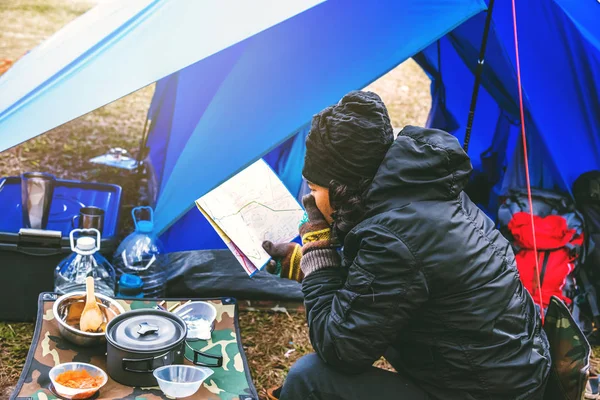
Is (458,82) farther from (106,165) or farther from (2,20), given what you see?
(2,20)

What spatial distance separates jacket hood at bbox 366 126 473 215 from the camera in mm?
1596

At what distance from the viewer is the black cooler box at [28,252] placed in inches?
101

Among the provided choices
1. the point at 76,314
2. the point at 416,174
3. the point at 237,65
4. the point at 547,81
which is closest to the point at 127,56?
the point at 237,65

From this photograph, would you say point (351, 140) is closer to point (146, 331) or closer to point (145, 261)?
point (146, 331)

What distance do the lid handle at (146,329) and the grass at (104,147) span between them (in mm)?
660

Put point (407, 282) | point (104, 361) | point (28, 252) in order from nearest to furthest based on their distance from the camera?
point (407, 282), point (104, 361), point (28, 252)

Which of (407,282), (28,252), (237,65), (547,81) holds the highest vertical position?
(237,65)

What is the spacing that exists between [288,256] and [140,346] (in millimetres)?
562

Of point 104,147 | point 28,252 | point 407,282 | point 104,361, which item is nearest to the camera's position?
point 407,282

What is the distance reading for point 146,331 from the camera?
2.01 m

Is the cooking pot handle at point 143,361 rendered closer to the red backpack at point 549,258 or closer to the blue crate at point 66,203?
the blue crate at point 66,203

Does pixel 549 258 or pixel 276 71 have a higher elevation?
pixel 276 71

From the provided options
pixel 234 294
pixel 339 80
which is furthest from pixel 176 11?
pixel 234 294

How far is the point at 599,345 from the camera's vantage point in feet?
9.85
